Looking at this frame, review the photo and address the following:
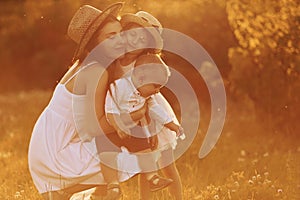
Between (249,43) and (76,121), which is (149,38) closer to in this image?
(76,121)

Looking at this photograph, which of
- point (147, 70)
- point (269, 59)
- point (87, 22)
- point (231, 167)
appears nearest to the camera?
point (147, 70)

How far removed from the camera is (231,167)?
7773 millimetres

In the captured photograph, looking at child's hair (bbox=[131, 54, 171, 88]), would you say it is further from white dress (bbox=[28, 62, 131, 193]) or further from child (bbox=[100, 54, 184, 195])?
white dress (bbox=[28, 62, 131, 193])

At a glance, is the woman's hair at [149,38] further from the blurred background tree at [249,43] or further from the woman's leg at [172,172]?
the blurred background tree at [249,43]

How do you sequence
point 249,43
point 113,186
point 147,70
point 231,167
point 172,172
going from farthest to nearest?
point 249,43
point 231,167
point 172,172
point 147,70
point 113,186

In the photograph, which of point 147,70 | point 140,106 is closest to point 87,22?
point 147,70

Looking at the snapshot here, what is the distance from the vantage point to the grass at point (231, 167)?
6.54m

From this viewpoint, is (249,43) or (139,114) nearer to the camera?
(139,114)

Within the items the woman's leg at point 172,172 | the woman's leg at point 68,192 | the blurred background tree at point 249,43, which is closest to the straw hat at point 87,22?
the woman's leg at point 68,192

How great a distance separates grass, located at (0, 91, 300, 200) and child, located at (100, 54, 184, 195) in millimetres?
850

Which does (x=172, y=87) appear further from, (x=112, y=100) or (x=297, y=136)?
(x=112, y=100)

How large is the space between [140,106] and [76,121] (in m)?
0.45

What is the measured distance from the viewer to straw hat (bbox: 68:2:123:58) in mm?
5453

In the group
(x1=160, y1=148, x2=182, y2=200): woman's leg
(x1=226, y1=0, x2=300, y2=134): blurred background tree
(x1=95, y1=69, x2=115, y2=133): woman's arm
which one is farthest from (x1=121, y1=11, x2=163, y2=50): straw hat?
(x1=226, y1=0, x2=300, y2=134): blurred background tree
